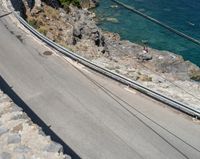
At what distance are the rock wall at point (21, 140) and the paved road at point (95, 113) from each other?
370 centimetres

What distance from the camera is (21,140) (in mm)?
18562

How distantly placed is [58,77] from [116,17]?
4107 cm

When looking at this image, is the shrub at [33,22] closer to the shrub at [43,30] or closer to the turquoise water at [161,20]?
the shrub at [43,30]

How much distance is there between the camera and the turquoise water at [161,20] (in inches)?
2384

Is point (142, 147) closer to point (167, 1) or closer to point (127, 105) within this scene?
point (127, 105)

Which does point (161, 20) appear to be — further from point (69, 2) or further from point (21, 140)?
→ point (21, 140)

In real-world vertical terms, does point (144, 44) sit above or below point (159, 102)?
below

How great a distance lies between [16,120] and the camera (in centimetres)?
1975

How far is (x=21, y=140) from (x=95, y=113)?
7555mm

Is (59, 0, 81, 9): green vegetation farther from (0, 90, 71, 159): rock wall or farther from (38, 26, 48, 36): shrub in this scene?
(0, 90, 71, 159): rock wall

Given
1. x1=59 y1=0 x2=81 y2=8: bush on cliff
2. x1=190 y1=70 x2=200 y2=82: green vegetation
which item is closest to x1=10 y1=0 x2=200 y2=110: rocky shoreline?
x1=190 y1=70 x2=200 y2=82: green vegetation

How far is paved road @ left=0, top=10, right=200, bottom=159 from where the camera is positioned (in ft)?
73.8

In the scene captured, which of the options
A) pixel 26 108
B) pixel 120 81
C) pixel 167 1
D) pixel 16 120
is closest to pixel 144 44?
pixel 167 1

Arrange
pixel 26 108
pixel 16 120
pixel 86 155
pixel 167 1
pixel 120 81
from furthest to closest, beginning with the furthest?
pixel 167 1, pixel 120 81, pixel 26 108, pixel 86 155, pixel 16 120
